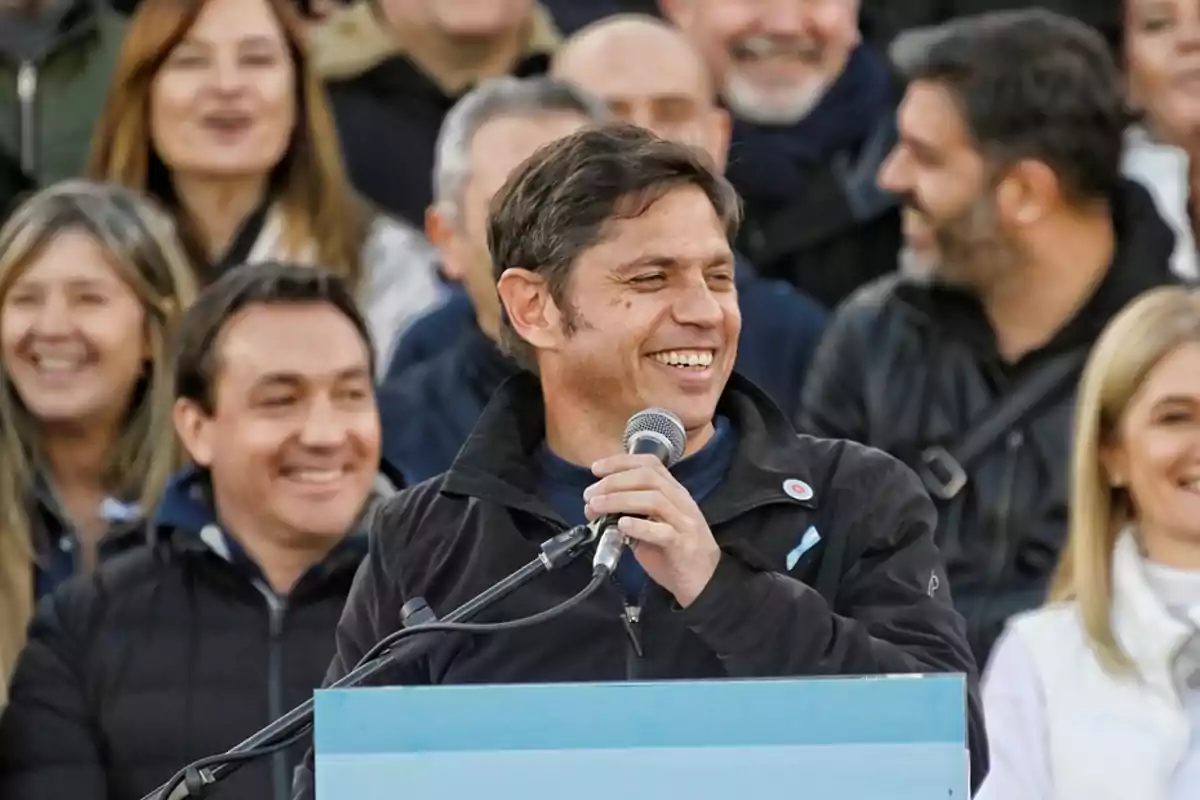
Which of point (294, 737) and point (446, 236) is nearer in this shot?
point (294, 737)

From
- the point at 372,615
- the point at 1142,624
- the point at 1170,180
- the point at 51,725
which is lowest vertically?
the point at 51,725

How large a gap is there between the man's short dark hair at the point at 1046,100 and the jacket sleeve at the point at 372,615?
2212 millimetres

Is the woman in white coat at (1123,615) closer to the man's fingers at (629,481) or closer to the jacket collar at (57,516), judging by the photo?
the man's fingers at (629,481)

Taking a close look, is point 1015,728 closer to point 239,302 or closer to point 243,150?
point 239,302

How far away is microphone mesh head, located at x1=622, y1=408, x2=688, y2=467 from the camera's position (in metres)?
2.79

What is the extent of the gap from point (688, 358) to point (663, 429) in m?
0.39

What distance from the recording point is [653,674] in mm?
3107

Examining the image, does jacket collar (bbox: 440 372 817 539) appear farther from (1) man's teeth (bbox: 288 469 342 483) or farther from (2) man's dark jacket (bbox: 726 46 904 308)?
(2) man's dark jacket (bbox: 726 46 904 308)

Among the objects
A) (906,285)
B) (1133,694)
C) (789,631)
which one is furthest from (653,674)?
(906,285)

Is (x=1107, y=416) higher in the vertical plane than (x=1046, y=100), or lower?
lower

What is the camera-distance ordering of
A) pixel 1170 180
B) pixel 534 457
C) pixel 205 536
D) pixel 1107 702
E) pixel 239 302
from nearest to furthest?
1. pixel 534 457
2. pixel 1107 702
3. pixel 205 536
4. pixel 239 302
5. pixel 1170 180

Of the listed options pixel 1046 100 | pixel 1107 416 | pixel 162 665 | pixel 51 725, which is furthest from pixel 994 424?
pixel 51 725

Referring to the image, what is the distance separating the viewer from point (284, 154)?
A: 5.47 meters

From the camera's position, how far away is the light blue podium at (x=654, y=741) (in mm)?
2447
